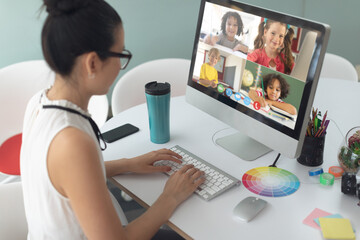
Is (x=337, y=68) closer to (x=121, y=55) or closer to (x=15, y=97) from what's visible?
(x=121, y=55)

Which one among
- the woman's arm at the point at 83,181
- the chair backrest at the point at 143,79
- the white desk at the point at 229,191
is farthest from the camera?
the chair backrest at the point at 143,79

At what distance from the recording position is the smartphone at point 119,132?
5.03 feet

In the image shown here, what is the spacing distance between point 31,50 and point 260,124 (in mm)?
2026

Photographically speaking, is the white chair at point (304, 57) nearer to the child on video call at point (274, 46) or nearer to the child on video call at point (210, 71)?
the child on video call at point (274, 46)

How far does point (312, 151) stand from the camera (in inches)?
51.2

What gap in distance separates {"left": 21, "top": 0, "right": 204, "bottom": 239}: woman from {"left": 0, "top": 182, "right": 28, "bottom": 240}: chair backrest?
0.61 ft

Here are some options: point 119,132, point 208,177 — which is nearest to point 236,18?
point 208,177

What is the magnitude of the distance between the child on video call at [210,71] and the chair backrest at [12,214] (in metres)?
0.74

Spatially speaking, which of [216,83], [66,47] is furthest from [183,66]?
[66,47]

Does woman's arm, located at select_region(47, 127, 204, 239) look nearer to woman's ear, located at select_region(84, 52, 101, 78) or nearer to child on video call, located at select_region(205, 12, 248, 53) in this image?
woman's ear, located at select_region(84, 52, 101, 78)

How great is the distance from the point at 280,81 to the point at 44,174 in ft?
2.32

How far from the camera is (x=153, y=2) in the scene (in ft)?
9.66

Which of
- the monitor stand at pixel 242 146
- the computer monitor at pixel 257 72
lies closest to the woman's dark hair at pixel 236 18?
the computer monitor at pixel 257 72

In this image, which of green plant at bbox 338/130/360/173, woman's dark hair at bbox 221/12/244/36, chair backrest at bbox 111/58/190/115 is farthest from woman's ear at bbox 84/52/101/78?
chair backrest at bbox 111/58/190/115
